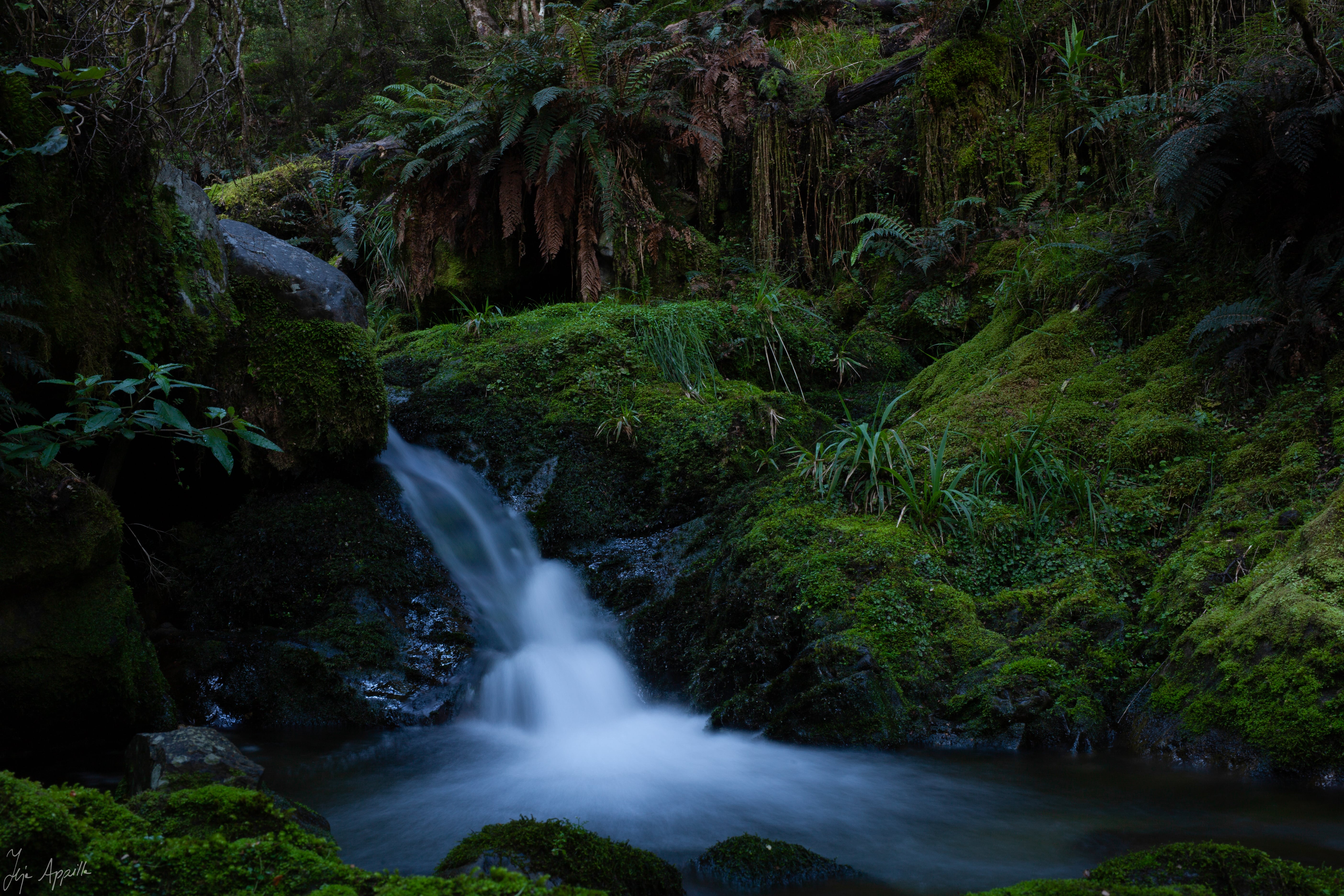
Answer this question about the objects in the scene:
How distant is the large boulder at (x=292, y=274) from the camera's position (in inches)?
213

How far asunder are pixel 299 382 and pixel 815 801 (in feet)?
13.8

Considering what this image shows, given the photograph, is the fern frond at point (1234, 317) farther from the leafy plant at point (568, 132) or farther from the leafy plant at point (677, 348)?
the leafy plant at point (568, 132)

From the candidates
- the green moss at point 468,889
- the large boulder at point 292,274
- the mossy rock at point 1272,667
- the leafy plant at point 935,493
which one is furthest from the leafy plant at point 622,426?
the green moss at point 468,889

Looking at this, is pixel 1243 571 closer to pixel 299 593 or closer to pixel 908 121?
pixel 299 593

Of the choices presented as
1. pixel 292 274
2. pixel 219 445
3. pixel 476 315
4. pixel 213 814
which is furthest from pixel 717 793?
pixel 476 315

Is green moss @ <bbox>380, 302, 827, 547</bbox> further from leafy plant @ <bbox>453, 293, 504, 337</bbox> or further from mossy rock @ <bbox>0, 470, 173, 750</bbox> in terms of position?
mossy rock @ <bbox>0, 470, 173, 750</bbox>

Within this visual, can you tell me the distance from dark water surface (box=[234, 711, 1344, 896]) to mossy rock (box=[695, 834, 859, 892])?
0.27 feet

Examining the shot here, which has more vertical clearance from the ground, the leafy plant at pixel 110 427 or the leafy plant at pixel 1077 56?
the leafy plant at pixel 1077 56

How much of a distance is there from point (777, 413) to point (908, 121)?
446cm

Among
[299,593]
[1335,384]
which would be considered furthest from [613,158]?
[1335,384]

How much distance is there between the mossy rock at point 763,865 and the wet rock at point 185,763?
149 centimetres

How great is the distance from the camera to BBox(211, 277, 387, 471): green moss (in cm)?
525

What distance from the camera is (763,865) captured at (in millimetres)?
2504

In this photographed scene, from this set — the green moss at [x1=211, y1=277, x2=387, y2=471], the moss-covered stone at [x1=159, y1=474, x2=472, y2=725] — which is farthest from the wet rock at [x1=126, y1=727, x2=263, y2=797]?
the green moss at [x1=211, y1=277, x2=387, y2=471]
